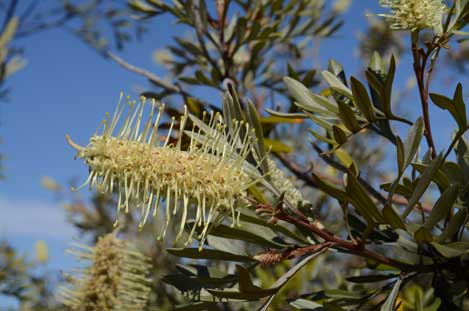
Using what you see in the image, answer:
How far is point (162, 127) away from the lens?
44.1 inches

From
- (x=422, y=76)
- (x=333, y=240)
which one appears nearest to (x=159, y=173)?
(x=333, y=240)

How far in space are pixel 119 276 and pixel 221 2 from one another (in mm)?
620

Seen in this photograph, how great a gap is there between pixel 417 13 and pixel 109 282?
0.67 m

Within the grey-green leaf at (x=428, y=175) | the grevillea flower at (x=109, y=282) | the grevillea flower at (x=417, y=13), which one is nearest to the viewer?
the grey-green leaf at (x=428, y=175)

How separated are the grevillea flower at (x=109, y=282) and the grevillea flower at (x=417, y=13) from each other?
588 mm

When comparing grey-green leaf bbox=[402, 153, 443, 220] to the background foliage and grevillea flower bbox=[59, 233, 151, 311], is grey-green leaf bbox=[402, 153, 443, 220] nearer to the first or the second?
the background foliage

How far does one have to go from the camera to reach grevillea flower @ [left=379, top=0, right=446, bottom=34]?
26.0 inches

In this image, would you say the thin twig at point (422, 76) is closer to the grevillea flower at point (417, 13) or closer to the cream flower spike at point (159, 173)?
the grevillea flower at point (417, 13)

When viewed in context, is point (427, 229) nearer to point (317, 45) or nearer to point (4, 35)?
point (317, 45)

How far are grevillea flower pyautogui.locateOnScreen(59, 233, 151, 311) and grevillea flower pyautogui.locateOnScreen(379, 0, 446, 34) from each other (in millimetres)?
588

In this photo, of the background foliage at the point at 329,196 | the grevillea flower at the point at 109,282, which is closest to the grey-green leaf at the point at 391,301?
the background foliage at the point at 329,196

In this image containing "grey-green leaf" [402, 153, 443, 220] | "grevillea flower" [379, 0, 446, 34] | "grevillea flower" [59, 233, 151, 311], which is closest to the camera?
"grey-green leaf" [402, 153, 443, 220]

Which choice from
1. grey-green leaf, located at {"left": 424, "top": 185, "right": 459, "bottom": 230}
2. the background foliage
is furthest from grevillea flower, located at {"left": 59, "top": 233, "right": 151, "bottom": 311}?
grey-green leaf, located at {"left": 424, "top": 185, "right": 459, "bottom": 230}

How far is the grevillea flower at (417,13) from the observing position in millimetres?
662
